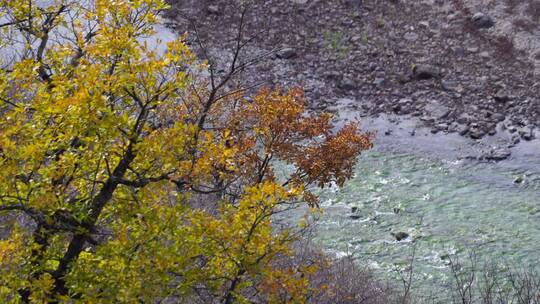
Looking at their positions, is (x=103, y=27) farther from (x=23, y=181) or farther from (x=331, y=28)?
(x=331, y=28)

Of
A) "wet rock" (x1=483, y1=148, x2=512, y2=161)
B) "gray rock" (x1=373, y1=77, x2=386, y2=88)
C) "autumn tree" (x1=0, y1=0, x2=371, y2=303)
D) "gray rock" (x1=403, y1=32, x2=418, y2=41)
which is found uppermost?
"gray rock" (x1=403, y1=32, x2=418, y2=41)

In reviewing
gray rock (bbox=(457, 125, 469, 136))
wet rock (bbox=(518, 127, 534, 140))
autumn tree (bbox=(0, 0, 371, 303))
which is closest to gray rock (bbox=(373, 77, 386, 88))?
gray rock (bbox=(457, 125, 469, 136))

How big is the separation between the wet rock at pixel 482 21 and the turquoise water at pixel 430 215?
11172 millimetres

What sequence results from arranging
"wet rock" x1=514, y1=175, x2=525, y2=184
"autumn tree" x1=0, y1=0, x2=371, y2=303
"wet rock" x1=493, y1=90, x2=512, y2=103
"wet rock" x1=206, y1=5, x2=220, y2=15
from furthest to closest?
"wet rock" x1=206, y1=5, x2=220, y2=15
"wet rock" x1=493, y1=90, x2=512, y2=103
"wet rock" x1=514, y1=175, x2=525, y2=184
"autumn tree" x1=0, y1=0, x2=371, y2=303

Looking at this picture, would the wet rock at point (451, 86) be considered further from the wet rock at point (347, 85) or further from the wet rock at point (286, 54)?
the wet rock at point (286, 54)

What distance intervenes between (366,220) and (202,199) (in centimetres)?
454

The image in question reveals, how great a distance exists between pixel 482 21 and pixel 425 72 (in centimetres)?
521

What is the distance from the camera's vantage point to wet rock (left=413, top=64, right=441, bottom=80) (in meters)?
27.9

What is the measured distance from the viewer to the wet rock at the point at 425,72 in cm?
2786

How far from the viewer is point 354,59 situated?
29969mm

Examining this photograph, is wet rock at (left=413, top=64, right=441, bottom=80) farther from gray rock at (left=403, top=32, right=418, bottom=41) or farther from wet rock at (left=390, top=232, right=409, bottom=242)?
wet rock at (left=390, top=232, right=409, bottom=242)

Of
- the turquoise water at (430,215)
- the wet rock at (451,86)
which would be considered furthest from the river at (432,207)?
the wet rock at (451,86)

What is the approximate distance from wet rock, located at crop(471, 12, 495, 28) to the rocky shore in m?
0.05

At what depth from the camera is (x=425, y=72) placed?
91.4ft
